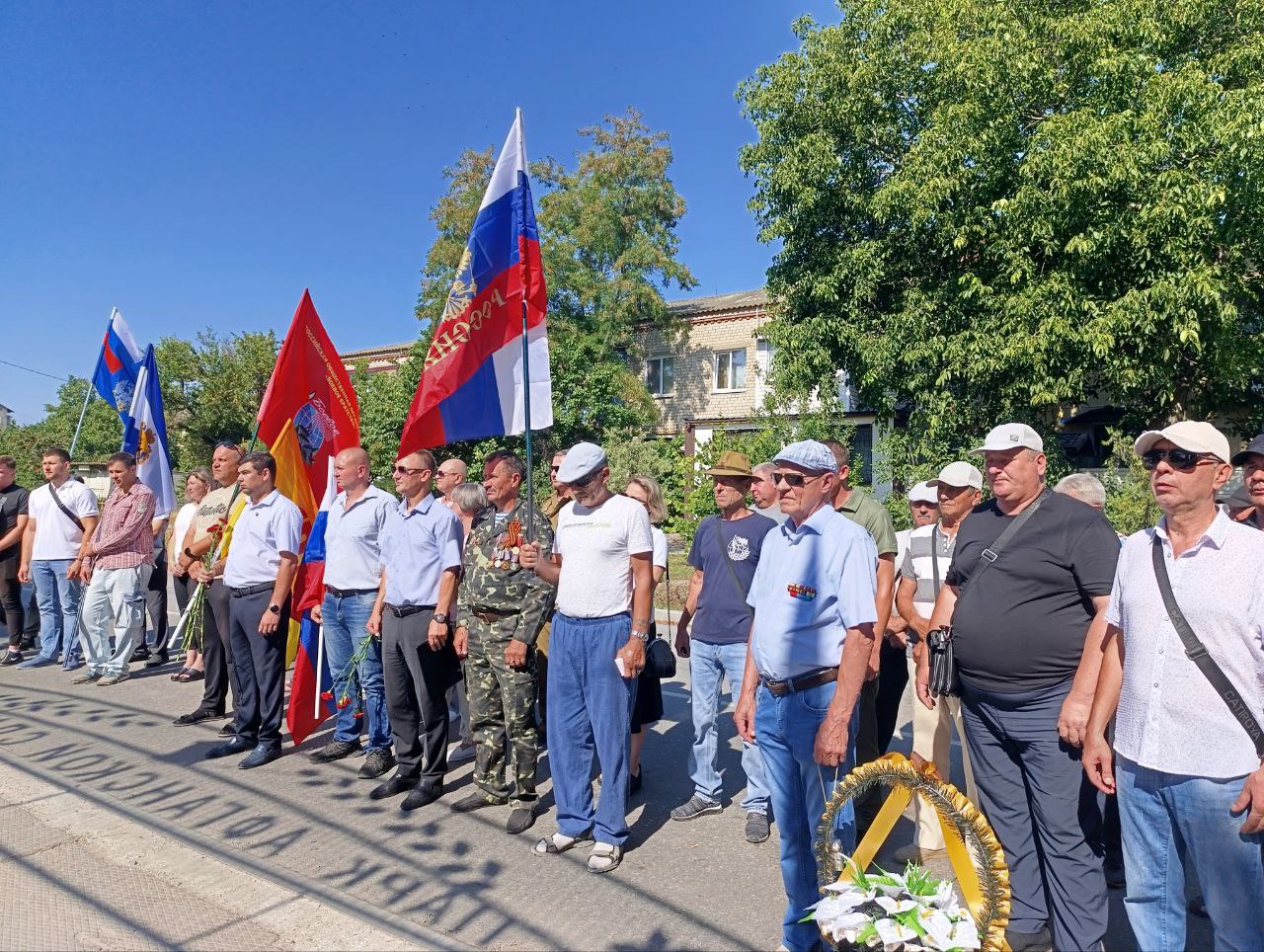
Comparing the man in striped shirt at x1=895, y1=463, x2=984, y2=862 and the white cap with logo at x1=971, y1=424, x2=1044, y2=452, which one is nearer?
the white cap with logo at x1=971, y1=424, x2=1044, y2=452

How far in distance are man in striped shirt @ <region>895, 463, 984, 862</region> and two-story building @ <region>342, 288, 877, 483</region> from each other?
23314 mm

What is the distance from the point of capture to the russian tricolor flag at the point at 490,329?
17.0 feet

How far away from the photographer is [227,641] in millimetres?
6281

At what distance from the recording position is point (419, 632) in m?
5.17

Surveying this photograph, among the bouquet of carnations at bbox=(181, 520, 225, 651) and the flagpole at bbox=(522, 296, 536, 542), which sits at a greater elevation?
the flagpole at bbox=(522, 296, 536, 542)

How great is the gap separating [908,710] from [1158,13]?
41.8ft

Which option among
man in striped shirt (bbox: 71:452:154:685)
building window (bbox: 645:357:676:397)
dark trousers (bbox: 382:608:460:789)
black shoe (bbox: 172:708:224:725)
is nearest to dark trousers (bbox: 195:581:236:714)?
black shoe (bbox: 172:708:224:725)

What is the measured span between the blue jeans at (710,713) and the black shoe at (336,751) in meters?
2.53

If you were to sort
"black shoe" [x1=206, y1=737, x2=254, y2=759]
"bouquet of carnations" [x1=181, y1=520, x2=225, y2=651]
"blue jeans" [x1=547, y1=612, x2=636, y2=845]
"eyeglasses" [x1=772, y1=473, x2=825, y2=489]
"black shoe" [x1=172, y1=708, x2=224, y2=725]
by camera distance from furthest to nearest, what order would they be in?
"bouquet of carnations" [x1=181, y1=520, x2=225, y2=651]
"black shoe" [x1=172, y1=708, x2=224, y2=725]
"black shoe" [x1=206, y1=737, x2=254, y2=759]
"blue jeans" [x1=547, y1=612, x2=636, y2=845]
"eyeglasses" [x1=772, y1=473, x2=825, y2=489]

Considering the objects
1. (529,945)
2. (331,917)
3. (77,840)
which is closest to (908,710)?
(529,945)

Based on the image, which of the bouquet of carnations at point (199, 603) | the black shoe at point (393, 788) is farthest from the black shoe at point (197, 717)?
the black shoe at point (393, 788)

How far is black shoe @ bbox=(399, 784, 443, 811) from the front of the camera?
497 cm

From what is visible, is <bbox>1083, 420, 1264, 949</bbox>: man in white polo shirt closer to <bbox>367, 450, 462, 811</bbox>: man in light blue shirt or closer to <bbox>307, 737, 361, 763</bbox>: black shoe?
<bbox>367, 450, 462, 811</bbox>: man in light blue shirt

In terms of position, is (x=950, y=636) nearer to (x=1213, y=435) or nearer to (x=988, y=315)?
(x=1213, y=435)
